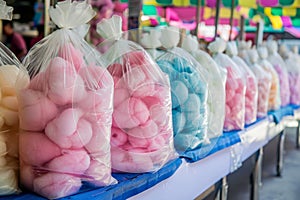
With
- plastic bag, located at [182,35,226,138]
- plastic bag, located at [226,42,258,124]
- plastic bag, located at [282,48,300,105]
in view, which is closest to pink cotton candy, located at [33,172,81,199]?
plastic bag, located at [182,35,226,138]

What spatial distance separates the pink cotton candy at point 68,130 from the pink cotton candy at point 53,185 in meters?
0.06

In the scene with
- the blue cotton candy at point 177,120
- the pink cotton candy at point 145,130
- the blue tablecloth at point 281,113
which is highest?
the pink cotton candy at point 145,130

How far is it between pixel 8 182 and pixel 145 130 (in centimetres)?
34

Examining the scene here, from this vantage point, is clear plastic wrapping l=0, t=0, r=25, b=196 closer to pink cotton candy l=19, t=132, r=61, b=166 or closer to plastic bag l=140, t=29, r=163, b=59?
pink cotton candy l=19, t=132, r=61, b=166

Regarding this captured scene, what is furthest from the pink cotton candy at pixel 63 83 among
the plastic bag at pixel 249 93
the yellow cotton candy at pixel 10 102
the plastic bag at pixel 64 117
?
the plastic bag at pixel 249 93

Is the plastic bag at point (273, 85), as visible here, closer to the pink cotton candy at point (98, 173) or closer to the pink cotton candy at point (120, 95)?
the pink cotton candy at point (120, 95)

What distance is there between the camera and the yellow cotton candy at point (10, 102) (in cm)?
88

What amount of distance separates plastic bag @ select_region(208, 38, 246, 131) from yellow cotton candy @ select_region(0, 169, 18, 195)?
3.25 ft

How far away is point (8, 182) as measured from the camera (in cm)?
84

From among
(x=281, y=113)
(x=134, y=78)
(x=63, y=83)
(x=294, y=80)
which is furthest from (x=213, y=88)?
(x=294, y=80)

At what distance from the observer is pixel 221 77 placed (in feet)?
5.10

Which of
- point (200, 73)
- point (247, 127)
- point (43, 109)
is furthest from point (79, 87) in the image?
point (247, 127)

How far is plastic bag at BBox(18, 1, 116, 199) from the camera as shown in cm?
84

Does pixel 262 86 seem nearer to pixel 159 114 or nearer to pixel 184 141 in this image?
pixel 184 141
